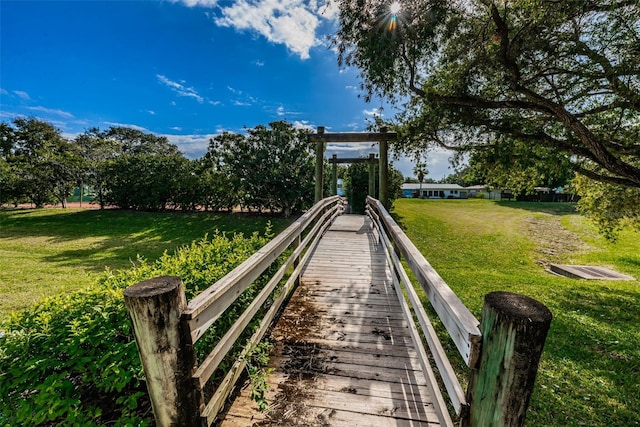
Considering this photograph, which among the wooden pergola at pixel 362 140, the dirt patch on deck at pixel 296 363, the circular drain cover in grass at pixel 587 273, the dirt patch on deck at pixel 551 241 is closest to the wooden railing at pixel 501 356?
the dirt patch on deck at pixel 296 363

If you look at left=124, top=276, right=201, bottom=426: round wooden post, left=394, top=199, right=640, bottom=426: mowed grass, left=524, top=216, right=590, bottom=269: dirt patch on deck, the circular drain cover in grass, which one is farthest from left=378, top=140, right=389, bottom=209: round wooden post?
left=124, top=276, right=201, bottom=426: round wooden post

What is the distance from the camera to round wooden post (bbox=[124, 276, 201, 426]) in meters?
1.34

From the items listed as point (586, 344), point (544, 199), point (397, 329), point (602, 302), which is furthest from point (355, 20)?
point (544, 199)

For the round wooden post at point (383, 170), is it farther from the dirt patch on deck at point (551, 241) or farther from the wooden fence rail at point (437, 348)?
the wooden fence rail at point (437, 348)

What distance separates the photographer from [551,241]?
14.2 metres

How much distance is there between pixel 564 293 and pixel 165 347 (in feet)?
29.9

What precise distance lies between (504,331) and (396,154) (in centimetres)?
862

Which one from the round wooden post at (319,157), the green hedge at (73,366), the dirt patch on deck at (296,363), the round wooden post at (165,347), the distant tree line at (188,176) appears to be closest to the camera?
the round wooden post at (165,347)

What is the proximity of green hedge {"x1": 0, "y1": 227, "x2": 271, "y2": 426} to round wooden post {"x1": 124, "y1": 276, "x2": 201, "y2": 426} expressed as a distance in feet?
0.97

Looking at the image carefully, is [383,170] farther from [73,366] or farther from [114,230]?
[114,230]

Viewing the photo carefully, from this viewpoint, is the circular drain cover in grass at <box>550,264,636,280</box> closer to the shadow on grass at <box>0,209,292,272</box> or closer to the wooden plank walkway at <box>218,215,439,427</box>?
the wooden plank walkway at <box>218,215,439,427</box>

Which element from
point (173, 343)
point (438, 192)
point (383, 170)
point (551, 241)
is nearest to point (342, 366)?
point (173, 343)

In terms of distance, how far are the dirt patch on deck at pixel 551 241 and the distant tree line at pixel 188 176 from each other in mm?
11005

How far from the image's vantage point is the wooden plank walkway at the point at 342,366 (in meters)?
2.03
